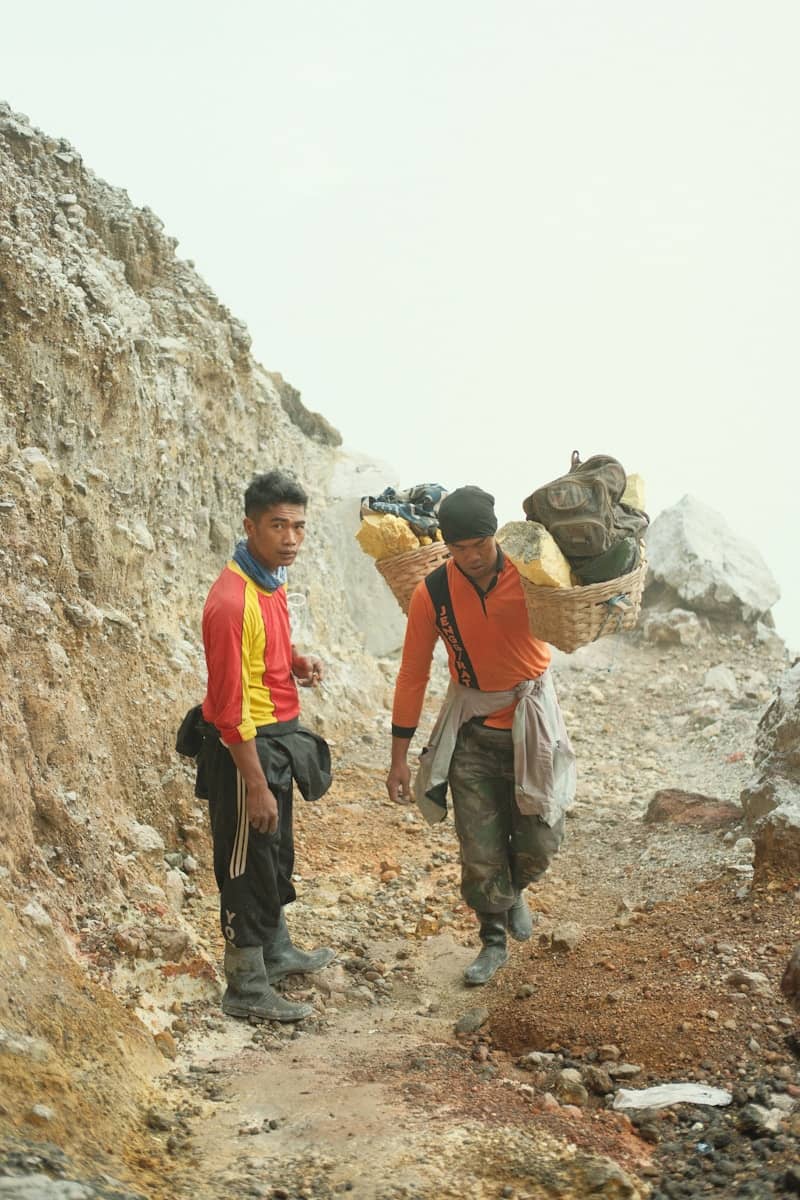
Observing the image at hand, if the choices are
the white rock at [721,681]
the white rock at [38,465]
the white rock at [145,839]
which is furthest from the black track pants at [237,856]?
the white rock at [721,681]

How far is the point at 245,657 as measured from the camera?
13.2ft

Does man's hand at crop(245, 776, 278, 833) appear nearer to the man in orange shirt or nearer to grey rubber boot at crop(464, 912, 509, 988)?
the man in orange shirt

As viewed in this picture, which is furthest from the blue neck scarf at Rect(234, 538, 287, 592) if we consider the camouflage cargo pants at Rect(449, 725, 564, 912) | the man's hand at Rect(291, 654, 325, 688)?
the camouflage cargo pants at Rect(449, 725, 564, 912)

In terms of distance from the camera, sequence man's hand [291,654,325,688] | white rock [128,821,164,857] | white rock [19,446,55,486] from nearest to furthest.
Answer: man's hand [291,654,325,688] → white rock [128,821,164,857] → white rock [19,446,55,486]

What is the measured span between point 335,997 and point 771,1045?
177cm

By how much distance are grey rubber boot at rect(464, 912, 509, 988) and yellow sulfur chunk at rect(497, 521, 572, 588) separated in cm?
172

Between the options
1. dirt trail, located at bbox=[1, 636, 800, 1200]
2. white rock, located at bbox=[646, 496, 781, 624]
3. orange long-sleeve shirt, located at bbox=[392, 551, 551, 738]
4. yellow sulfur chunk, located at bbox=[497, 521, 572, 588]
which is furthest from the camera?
white rock, located at bbox=[646, 496, 781, 624]

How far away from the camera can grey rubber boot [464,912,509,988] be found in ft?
15.3

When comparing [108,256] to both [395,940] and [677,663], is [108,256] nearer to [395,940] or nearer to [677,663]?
[395,940]

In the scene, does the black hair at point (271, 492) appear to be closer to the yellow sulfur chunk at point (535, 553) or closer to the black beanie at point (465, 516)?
the black beanie at point (465, 516)

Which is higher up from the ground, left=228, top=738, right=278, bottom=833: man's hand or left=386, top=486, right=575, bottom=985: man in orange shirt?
A: left=386, top=486, right=575, bottom=985: man in orange shirt

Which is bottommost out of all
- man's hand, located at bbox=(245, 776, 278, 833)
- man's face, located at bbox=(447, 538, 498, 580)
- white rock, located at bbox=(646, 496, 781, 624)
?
man's hand, located at bbox=(245, 776, 278, 833)

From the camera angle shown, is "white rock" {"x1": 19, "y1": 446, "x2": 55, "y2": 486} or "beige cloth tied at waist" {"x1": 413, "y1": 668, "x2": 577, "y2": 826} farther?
"white rock" {"x1": 19, "y1": 446, "x2": 55, "y2": 486}

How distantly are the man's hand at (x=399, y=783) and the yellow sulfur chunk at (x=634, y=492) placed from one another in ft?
4.84
